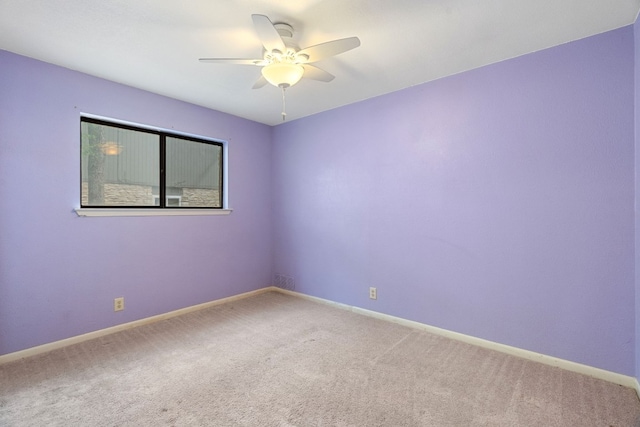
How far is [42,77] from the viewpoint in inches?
93.1

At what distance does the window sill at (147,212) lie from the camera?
8.50ft

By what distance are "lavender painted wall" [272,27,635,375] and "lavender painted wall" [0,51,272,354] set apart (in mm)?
1654

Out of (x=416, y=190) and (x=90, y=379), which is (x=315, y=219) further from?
(x=90, y=379)

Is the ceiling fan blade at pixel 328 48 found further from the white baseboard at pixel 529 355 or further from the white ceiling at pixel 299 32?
the white baseboard at pixel 529 355

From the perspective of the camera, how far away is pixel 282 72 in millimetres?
1891

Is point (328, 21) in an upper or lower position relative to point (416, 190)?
upper

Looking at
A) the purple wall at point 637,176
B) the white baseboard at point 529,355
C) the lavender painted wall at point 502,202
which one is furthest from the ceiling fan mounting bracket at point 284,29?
the white baseboard at point 529,355

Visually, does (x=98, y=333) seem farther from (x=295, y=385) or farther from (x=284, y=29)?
(x=284, y=29)

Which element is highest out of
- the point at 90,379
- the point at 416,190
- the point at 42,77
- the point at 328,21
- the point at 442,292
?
the point at 328,21

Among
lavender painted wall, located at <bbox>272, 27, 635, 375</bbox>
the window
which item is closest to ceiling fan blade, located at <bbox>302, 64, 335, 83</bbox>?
lavender painted wall, located at <bbox>272, 27, 635, 375</bbox>

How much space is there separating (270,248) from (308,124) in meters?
1.78

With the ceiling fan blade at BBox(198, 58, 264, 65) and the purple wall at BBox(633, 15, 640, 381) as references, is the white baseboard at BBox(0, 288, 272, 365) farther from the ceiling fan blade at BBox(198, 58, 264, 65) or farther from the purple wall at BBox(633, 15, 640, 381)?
the purple wall at BBox(633, 15, 640, 381)

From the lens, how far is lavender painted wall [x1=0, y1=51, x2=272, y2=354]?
225 centimetres

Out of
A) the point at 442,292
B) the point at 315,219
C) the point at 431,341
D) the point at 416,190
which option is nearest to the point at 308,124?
the point at 315,219
